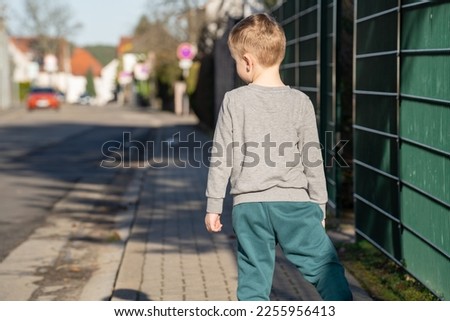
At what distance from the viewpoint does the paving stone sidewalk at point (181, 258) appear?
6512 millimetres

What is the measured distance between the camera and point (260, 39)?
4.31 m

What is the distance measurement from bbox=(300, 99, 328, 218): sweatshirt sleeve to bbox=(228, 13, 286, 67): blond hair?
0.28 meters

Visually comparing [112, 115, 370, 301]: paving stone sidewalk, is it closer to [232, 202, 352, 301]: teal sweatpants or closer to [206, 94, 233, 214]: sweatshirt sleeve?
[232, 202, 352, 301]: teal sweatpants

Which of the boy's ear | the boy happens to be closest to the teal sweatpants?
the boy

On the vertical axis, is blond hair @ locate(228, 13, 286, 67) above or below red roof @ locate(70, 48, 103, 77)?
above

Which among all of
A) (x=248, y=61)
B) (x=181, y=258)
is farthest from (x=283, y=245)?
(x=181, y=258)

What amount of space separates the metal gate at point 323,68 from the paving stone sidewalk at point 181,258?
46.9 inches

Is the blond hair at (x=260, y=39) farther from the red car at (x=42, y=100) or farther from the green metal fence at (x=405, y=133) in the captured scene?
the red car at (x=42, y=100)

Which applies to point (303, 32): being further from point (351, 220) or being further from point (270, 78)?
point (270, 78)

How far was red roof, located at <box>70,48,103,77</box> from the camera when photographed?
161 metres

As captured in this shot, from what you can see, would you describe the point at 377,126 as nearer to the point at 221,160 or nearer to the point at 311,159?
the point at 311,159

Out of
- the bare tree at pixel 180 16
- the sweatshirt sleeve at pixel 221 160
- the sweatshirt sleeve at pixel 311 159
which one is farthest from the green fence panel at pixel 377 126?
the bare tree at pixel 180 16

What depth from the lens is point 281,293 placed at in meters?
6.41
